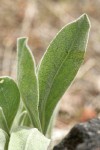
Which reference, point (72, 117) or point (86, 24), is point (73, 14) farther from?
point (86, 24)

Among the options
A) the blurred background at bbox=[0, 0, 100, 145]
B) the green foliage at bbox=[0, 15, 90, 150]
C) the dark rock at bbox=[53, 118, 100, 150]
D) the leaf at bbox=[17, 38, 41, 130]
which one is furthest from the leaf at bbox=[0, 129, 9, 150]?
the blurred background at bbox=[0, 0, 100, 145]

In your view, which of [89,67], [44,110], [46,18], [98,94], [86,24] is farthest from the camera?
[46,18]

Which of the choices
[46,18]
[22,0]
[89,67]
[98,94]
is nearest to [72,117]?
[98,94]

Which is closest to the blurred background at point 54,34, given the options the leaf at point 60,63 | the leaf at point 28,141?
the leaf at point 60,63

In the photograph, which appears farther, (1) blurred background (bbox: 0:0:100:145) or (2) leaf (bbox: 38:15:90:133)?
(1) blurred background (bbox: 0:0:100:145)

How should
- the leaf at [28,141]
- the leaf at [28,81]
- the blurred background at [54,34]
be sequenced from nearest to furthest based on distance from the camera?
the leaf at [28,141] < the leaf at [28,81] < the blurred background at [54,34]

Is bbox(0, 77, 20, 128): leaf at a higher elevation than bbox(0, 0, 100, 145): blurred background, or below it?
higher

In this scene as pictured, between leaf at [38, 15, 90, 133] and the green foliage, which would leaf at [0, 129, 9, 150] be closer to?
the green foliage

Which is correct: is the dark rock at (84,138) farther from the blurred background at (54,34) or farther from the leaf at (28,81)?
the blurred background at (54,34)
